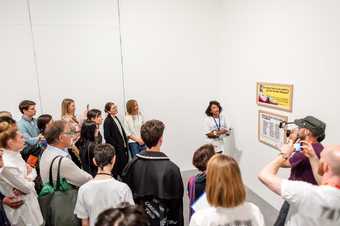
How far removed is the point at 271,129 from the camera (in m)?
3.90

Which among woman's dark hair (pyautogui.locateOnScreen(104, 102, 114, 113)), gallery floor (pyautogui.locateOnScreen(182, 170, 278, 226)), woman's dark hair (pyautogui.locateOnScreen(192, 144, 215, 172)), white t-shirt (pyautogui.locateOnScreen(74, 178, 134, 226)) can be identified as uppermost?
woman's dark hair (pyautogui.locateOnScreen(104, 102, 114, 113))

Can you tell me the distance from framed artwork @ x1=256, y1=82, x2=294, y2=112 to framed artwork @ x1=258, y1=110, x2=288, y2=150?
0.42 feet

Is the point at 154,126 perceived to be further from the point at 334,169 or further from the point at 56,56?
the point at 56,56

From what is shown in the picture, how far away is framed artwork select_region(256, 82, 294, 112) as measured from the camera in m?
3.54

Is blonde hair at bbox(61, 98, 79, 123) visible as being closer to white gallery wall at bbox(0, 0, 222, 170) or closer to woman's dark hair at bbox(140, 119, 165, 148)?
white gallery wall at bbox(0, 0, 222, 170)

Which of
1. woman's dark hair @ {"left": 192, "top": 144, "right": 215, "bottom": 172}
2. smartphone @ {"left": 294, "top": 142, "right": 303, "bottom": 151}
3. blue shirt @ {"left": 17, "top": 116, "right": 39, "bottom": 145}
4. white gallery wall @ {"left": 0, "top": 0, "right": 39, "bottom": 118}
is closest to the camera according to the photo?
smartphone @ {"left": 294, "top": 142, "right": 303, "bottom": 151}

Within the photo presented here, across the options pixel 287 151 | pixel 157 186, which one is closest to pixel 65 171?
pixel 157 186

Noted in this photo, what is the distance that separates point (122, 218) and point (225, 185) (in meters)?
0.63

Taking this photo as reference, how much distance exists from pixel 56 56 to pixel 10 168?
254 centimetres

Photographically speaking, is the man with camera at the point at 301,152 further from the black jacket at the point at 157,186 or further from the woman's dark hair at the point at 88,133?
the woman's dark hair at the point at 88,133

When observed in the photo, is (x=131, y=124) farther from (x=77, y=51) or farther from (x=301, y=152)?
(x=301, y=152)

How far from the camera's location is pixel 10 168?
86.4 inches

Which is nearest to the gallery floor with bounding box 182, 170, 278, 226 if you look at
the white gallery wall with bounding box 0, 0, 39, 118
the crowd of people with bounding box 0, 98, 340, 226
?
the crowd of people with bounding box 0, 98, 340, 226

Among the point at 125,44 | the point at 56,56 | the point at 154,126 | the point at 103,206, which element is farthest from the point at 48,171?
the point at 125,44
